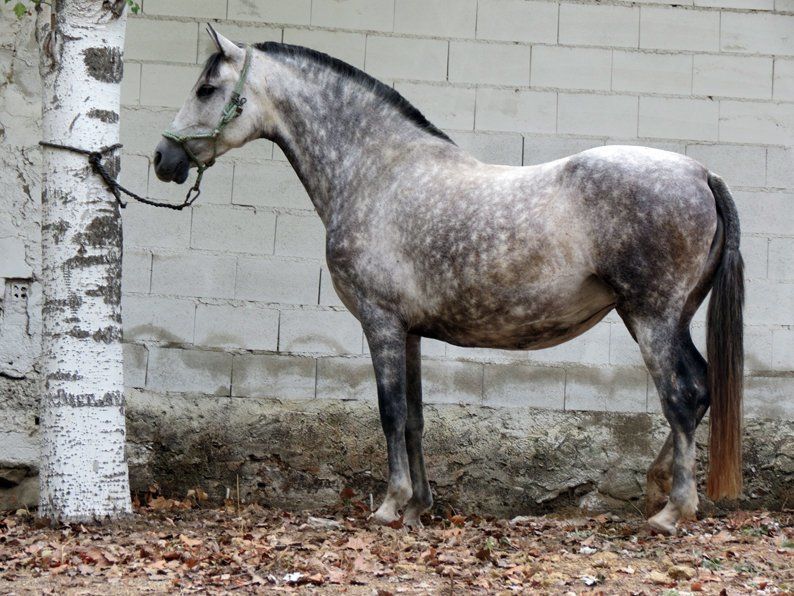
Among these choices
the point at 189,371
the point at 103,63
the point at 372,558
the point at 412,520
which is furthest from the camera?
the point at 189,371

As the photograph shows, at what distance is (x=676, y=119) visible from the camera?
5703mm

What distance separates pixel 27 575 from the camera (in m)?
3.62

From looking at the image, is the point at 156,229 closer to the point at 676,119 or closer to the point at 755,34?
the point at 676,119

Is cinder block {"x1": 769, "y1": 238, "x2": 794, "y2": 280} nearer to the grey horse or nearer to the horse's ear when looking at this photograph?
the grey horse

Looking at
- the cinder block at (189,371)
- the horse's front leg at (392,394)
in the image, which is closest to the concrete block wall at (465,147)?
the cinder block at (189,371)

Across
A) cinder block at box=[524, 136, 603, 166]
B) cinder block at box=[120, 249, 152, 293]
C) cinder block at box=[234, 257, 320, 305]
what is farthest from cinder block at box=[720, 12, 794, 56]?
cinder block at box=[120, 249, 152, 293]

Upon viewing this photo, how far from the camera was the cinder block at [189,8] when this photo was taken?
5633 millimetres

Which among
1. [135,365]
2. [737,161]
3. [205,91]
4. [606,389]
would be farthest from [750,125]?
[135,365]

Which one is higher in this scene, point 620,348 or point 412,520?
point 620,348

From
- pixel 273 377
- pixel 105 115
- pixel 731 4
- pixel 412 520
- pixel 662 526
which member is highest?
pixel 731 4

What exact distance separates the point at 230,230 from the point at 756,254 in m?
2.84

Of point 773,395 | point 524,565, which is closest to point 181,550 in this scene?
point 524,565

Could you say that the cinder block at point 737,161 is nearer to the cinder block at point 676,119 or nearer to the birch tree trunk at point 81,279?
the cinder block at point 676,119

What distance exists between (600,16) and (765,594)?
11.2 feet
